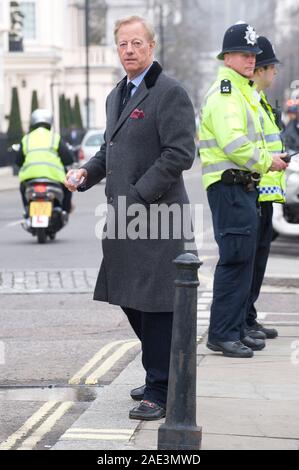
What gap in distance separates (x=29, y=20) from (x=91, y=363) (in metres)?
65.5

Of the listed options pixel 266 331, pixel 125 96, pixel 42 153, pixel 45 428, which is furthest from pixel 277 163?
pixel 42 153

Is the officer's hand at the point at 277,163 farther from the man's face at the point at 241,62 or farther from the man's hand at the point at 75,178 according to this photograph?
the man's hand at the point at 75,178

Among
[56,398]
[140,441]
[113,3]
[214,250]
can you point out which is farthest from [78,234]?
[113,3]

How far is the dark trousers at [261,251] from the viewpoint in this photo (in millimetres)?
8906

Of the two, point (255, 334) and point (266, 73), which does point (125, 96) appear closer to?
point (266, 73)

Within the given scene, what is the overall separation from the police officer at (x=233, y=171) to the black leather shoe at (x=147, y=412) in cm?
164

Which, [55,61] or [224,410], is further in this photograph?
[55,61]

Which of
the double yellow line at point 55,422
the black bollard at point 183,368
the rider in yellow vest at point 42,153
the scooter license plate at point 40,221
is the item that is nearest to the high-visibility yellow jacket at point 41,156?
the rider in yellow vest at point 42,153

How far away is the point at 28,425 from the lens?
21.7 ft

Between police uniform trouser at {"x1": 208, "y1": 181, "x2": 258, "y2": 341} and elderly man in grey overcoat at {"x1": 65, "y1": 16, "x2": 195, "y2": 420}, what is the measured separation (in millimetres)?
1409

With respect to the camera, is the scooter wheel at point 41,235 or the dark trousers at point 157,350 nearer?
the dark trousers at point 157,350

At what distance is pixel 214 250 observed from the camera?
50.6 feet

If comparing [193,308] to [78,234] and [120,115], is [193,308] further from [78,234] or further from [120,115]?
[78,234]

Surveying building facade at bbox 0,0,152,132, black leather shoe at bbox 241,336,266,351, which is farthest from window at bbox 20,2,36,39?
black leather shoe at bbox 241,336,266,351
